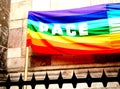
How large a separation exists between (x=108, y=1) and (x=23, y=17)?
76.4 inches

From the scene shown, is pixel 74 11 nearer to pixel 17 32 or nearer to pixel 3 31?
pixel 17 32

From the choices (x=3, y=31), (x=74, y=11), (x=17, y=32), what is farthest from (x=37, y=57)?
(x=74, y=11)

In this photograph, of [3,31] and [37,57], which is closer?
[37,57]

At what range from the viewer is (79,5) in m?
4.92

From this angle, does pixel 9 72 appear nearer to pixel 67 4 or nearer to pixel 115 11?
pixel 67 4

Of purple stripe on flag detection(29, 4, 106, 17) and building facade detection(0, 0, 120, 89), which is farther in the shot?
purple stripe on flag detection(29, 4, 106, 17)

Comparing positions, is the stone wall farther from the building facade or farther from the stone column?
the stone column

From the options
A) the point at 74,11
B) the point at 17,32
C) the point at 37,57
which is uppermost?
the point at 74,11

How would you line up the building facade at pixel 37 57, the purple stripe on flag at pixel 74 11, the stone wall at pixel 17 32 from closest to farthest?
the building facade at pixel 37 57, the purple stripe on flag at pixel 74 11, the stone wall at pixel 17 32

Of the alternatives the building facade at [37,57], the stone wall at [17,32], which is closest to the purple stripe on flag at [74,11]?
the building facade at [37,57]

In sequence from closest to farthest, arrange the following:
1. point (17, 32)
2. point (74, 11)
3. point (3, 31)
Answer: point (74, 11), point (3, 31), point (17, 32)

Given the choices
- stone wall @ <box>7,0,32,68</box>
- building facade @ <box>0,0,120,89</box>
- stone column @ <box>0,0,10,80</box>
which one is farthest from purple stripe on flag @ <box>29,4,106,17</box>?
stone column @ <box>0,0,10,80</box>

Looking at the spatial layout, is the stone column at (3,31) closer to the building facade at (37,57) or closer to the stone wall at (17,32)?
the building facade at (37,57)

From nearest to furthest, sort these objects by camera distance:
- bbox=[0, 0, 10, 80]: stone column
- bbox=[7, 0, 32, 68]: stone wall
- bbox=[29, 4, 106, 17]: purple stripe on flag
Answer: bbox=[29, 4, 106, 17]: purple stripe on flag, bbox=[0, 0, 10, 80]: stone column, bbox=[7, 0, 32, 68]: stone wall
